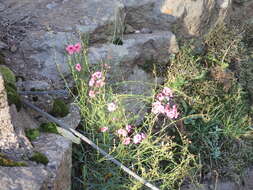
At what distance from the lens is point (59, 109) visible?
3.52 metres

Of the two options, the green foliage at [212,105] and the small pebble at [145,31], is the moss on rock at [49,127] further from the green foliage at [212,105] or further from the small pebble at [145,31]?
the small pebble at [145,31]

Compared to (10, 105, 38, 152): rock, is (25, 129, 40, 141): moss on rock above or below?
below

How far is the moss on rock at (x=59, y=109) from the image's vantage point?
3.51 meters

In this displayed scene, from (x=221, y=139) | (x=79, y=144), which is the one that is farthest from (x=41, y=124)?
(x=221, y=139)

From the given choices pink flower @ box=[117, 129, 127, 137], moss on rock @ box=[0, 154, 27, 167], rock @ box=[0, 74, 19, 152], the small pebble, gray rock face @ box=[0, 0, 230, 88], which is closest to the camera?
moss on rock @ box=[0, 154, 27, 167]

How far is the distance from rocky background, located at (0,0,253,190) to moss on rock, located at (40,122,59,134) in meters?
0.07

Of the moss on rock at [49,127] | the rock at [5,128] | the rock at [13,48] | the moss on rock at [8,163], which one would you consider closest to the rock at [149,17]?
the rock at [13,48]

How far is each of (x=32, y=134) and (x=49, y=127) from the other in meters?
0.20

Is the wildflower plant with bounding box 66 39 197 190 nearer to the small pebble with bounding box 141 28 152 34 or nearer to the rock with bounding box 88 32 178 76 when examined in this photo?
the rock with bounding box 88 32 178 76

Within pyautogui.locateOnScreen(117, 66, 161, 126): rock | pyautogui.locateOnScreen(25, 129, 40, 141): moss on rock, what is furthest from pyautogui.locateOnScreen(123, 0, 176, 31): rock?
pyautogui.locateOnScreen(25, 129, 40, 141): moss on rock

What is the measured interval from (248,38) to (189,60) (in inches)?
69.9

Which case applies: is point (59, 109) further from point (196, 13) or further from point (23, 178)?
point (196, 13)

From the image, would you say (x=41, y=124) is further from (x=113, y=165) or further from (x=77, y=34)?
(x=77, y=34)

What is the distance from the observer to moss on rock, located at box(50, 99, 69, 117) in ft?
11.5
